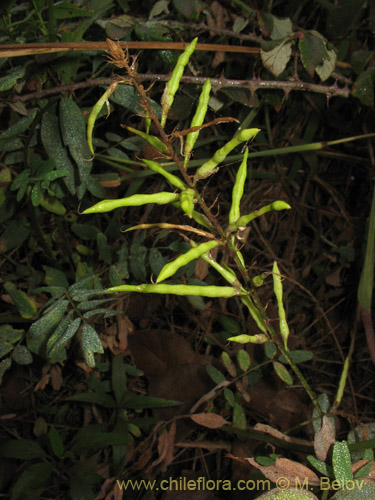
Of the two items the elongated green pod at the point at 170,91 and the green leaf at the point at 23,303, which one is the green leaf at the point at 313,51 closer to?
the elongated green pod at the point at 170,91

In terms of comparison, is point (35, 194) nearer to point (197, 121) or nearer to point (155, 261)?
point (155, 261)

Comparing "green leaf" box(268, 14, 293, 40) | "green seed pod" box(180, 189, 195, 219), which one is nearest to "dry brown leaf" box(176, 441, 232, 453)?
"green seed pod" box(180, 189, 195, 219)

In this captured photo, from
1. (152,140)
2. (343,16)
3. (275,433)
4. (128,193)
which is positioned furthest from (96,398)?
(343,16)

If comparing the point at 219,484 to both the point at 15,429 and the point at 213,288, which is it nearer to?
the point at 15,429

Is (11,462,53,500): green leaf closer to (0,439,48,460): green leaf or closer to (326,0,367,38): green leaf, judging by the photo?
(0,439,48,460): green leaf

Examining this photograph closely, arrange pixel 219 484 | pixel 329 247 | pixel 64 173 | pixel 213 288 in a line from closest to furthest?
pixel 213 288
pixel 64 173
pixel 219 484
pixel 329 247

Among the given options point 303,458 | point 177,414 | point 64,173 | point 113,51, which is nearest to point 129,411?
point 177,414

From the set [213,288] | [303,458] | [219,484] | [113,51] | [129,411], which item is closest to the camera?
[113,51]
